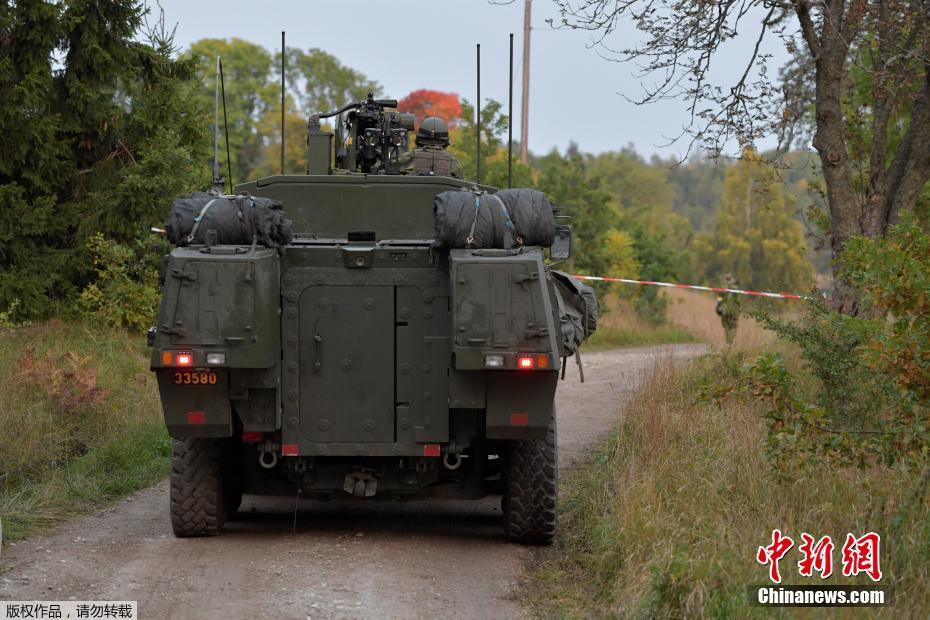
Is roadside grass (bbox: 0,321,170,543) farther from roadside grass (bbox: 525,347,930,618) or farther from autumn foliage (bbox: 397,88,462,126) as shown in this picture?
autumn foliage (bbox: 397,88,462,126)

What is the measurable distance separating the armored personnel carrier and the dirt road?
325 millimetres

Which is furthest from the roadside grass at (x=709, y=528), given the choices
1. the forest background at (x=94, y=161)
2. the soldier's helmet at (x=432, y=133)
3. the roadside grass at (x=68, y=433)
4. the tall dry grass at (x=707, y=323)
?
the tall dry grass at (x=707, y=323)

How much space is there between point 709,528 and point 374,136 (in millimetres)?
4750

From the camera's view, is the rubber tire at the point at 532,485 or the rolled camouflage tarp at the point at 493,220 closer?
the rolled camouflage tarp at the point at 493,220

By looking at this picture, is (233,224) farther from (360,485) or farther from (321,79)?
(321,79)

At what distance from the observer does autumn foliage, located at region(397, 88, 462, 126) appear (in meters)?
57.7

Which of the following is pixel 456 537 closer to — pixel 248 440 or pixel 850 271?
pixel 248 440

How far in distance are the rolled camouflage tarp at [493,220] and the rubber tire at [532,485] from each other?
3.84 ft

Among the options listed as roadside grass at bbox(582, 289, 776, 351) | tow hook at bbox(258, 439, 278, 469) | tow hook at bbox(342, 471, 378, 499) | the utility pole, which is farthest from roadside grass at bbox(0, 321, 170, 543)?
the utility pole

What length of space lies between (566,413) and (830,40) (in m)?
4.89

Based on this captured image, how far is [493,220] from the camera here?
7.66m

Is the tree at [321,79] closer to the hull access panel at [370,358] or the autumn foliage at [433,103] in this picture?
the autumn foliage at [433,103]

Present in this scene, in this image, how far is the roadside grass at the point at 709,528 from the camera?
6098 mm

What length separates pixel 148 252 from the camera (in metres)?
15.9
